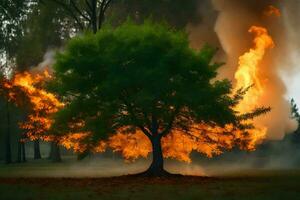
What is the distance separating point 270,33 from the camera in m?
49.6

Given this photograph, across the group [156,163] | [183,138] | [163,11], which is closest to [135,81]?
[156,163]

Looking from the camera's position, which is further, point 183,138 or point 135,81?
point 183,138

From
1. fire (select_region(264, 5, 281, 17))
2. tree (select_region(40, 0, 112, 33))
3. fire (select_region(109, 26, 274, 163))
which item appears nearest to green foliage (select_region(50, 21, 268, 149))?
fire (select_region(109, 26, 274, 163))

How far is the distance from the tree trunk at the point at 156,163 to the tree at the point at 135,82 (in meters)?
0.09

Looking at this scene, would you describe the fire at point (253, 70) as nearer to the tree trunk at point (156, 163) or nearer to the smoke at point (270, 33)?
the smoke at point (270, 33)

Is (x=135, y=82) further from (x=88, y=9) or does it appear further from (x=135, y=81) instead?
(x=88, y=9)

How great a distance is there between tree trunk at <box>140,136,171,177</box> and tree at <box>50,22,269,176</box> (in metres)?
0.09

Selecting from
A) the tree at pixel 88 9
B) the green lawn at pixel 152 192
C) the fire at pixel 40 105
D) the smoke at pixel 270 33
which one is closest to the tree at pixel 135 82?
the fire at pixel 40 105

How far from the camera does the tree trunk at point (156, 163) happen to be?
33.0 m

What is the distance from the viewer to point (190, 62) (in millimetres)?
31359

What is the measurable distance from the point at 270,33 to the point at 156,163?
21220 millimetres

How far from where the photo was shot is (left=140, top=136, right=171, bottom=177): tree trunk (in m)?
33.0

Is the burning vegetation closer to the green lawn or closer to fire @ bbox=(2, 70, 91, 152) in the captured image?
fire @ bbox=(2, 70, 91, 152)

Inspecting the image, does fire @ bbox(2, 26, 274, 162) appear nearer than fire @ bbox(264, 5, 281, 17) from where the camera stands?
Yes
